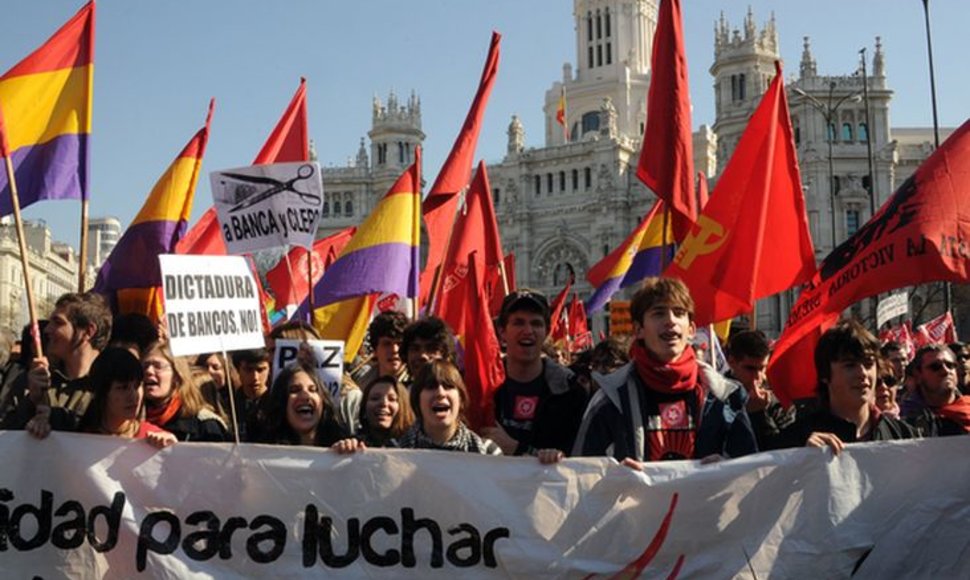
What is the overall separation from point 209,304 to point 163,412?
0.64 m

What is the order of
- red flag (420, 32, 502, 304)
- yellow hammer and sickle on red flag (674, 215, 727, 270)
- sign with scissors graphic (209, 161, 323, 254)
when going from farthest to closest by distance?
red flag (420, 32, 502, 304) < sign with scissors graphic (209, 161, 323, 254) < yellow hammer and sickle on red flag (674, 215, 727, 270)

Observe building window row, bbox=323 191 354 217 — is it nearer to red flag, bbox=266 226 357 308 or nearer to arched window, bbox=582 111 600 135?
arched window, bbox=582 111 600 135

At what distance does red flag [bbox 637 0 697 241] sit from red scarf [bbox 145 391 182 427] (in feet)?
11.9

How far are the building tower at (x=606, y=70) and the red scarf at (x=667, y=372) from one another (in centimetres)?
7724

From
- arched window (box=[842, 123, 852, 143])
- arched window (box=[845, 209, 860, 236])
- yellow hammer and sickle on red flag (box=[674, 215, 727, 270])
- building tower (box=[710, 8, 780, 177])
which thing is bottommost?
yellow hammer and sickle on red flag (box=[674, 215, 727, 270])

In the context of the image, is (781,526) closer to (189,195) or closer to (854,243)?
(854,243)

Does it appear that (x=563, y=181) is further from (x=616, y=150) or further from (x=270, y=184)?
(x=270, y=184)

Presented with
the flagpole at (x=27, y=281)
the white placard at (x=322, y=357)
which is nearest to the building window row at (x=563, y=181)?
the white placard at (x=322, y=357)

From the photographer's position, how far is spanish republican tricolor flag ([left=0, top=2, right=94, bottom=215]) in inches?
305

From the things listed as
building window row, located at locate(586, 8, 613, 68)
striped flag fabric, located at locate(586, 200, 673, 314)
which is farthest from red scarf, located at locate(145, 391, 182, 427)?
building window row, located at locate(586, 8, 613, 68)

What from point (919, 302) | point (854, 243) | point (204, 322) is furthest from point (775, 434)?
point (919, 302)

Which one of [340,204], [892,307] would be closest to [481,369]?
[892,307]

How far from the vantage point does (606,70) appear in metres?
85.2

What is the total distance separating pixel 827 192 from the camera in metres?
60.1
